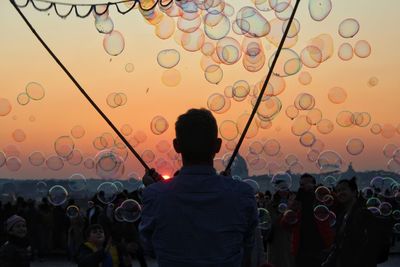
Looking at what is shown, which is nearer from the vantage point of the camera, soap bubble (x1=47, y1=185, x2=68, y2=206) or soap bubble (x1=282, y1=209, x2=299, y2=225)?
soap bubble (x1=282, y1=209, x2=299, y2=225)

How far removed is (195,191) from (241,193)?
0.18 metres

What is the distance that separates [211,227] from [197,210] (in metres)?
0.08

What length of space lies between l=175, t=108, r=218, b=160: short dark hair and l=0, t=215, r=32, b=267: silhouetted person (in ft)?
14.5

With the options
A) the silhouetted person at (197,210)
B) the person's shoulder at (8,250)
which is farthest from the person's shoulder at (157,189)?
the person's shoulder at (8,250)

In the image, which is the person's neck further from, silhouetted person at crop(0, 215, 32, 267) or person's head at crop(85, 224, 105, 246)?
silhouetted person at crop(0, 215, 32, 267)

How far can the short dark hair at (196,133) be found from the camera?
2.75 meters

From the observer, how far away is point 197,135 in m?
2.76

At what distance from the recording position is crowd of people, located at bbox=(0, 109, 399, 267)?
8.87 feet

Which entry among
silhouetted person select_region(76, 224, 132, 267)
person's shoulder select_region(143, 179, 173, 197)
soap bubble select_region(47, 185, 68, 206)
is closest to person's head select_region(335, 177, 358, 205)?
silhouetted person select_region(76, 224, 132, 267)

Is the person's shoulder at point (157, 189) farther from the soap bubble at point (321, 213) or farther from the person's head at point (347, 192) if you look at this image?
the soap bubble at point (321, 213)

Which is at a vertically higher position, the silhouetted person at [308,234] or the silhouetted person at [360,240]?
the silhouetted person at [360,240]

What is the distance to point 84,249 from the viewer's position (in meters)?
6.88

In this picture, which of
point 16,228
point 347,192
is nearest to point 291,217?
point 347,192

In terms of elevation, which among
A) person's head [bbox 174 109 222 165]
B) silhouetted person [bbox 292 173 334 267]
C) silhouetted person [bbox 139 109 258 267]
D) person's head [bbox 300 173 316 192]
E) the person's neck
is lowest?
silhouetted person [bbox 292 173 334 267]
